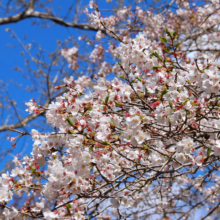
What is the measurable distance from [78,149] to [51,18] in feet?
21.1

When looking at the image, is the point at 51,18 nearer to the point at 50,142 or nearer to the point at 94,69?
the point at 94,69

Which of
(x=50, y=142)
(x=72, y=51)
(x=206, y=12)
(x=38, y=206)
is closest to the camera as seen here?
(x=50, y=142)

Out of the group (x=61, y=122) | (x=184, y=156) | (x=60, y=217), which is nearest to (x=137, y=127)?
(x=184, y=156)

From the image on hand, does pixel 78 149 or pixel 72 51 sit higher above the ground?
pixel 72 51

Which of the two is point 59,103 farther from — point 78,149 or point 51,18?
point 51,18

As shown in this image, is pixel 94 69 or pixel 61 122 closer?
pixel 61 122

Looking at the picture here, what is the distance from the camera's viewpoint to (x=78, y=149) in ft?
6.21

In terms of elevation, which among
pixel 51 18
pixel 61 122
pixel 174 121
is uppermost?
pixel 51 18

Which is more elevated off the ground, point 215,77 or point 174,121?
point 215,77

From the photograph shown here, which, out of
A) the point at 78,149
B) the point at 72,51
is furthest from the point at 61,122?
the point at 72,51

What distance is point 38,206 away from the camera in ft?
7.64

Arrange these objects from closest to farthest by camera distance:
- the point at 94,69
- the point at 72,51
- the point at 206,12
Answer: the point at 206,12 < the point at 72,51 < the point at 94,69

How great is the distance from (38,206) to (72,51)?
5286 millimetres

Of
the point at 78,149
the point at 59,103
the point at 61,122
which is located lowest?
the point at 78,149
